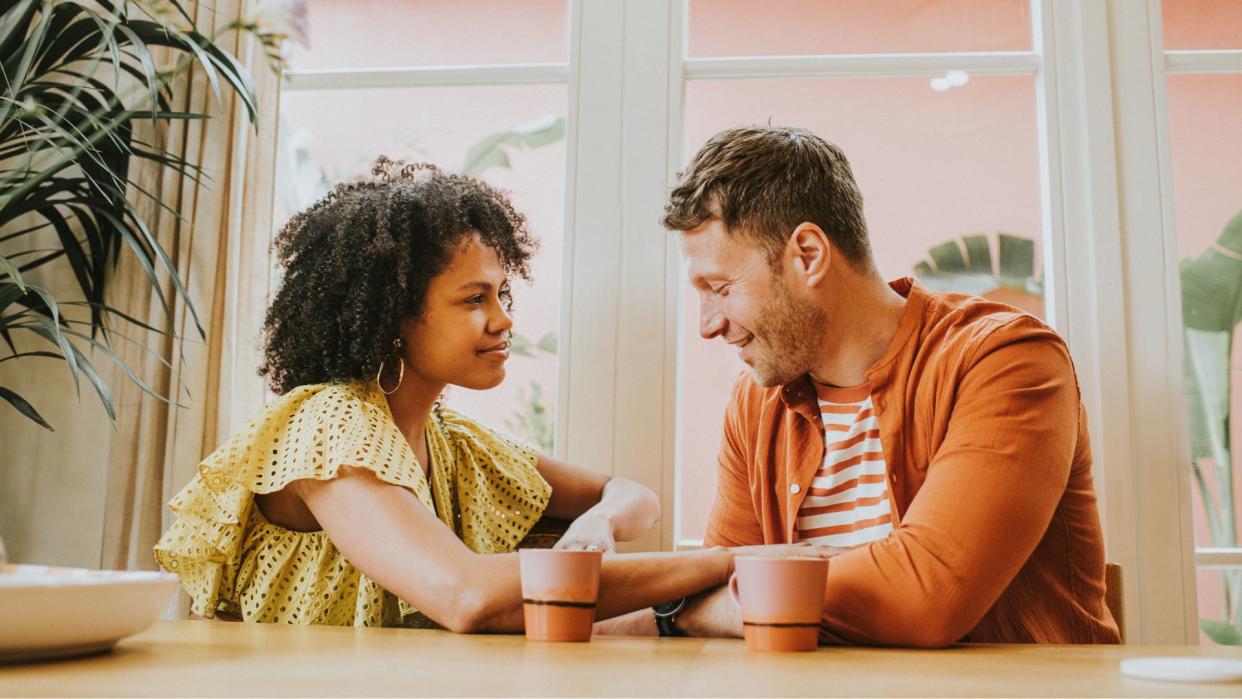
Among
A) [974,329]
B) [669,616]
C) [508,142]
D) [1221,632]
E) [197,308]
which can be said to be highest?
[508,142]

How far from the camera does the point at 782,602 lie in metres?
1.03

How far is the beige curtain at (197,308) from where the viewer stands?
84.5 inches

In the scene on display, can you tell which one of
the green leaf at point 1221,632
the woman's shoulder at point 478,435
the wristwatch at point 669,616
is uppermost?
the woman's shoulder at point 478,435

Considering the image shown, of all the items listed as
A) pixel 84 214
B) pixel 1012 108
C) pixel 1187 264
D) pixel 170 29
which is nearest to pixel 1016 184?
pixel 1012 108

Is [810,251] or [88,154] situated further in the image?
[88,154]

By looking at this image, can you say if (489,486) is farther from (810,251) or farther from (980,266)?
(980,266)

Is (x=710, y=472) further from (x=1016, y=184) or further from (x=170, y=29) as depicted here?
(x=170, y=29)

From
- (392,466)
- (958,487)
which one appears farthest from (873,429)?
(392,466)

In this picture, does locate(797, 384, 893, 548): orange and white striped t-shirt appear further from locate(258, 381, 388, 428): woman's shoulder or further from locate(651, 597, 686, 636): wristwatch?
locate(258, 381, 388, 428): woman's shoulder

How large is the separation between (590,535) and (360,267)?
61 centimetres

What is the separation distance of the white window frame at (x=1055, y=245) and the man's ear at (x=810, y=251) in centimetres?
56

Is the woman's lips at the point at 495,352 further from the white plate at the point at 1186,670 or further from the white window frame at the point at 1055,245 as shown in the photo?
the white plate at the point at 1186,670

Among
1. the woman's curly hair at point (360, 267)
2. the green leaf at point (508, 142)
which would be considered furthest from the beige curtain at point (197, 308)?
the green leaf at point (508, 142)

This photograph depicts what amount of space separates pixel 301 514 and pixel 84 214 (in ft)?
3.14
